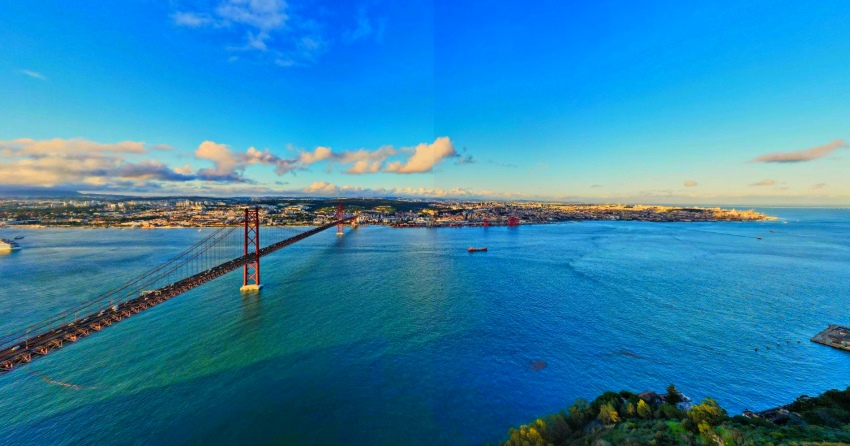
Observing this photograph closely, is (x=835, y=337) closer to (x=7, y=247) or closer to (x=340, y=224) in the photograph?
(x=340, y=224)

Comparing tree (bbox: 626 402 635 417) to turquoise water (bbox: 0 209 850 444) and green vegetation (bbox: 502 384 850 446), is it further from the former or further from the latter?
turquoise water (bbox: 0 209 850 444)

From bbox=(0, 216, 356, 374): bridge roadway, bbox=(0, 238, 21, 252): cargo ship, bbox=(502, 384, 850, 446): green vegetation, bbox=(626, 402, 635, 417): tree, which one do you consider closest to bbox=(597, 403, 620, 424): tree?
bbox=(502, 384, 850, 446): green vegetation

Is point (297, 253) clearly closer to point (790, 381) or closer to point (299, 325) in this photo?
point (299, 325)

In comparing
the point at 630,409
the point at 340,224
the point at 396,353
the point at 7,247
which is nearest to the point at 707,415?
the point at 630,409

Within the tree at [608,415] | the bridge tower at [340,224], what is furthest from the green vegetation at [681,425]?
the bridge tower at [340,224]

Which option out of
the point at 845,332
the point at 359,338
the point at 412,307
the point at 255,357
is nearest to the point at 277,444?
the point at 255,357
